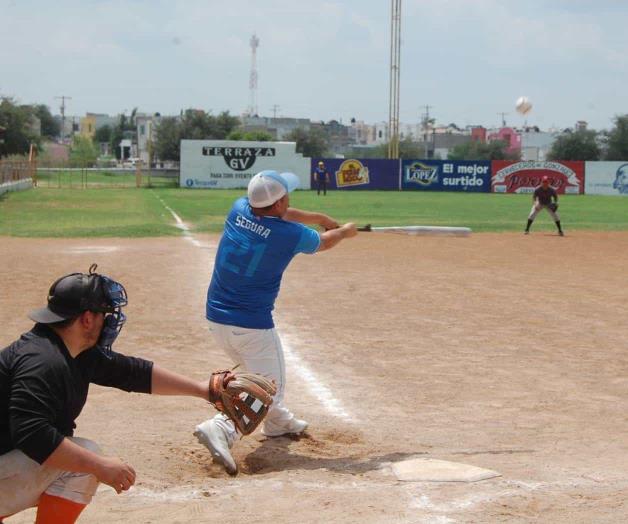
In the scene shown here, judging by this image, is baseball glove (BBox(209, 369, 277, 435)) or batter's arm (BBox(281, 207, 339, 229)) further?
batter's arm (BBox(281, 207, 339, 229))

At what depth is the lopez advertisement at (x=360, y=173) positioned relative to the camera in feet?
205

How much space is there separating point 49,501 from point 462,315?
9.36m

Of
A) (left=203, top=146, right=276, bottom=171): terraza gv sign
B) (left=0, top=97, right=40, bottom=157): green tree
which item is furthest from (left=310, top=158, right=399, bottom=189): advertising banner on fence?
(left=0, top=97, right=40, bottom=157): green tree

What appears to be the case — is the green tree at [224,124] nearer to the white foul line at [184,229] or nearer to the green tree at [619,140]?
the green tree at [619,140]

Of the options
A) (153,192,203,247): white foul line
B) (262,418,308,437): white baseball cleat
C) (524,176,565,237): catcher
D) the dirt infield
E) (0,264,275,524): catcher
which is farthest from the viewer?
(524,176,565,237): catcher

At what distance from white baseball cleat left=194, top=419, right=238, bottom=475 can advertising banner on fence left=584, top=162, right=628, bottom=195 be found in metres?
59.6

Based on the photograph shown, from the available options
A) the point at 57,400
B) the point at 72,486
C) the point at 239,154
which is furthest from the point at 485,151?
the point at 57,400

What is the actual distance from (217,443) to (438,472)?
1.45m

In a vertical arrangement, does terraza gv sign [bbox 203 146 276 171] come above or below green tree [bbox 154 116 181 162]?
below

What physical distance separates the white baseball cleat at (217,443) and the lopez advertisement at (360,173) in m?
55.9

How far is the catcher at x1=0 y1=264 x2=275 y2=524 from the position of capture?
3879 millimetres

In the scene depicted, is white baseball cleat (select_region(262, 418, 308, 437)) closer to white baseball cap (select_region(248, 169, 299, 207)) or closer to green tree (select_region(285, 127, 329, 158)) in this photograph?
white baseball cap (select_region(248, 169, 299, 207))

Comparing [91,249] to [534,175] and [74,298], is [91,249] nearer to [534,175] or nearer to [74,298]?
[74,298]

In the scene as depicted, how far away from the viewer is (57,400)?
3.98 metres
